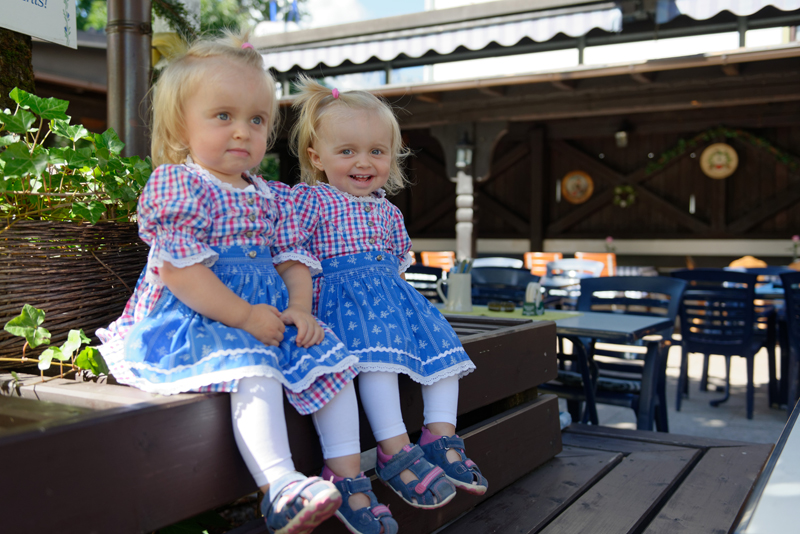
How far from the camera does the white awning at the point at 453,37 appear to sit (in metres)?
5.55

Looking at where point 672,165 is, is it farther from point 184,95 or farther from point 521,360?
point 184,95

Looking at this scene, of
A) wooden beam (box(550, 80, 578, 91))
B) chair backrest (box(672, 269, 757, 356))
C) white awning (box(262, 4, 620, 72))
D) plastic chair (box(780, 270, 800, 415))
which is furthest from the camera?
wooden beam (box(550, 80, 578, 91))

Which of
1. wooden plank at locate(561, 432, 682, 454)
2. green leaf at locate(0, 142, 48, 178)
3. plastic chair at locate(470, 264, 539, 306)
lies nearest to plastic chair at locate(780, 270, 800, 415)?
plastic chair at locate(470, 264, 539, 306)

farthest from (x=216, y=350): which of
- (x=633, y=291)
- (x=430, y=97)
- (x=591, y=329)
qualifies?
(x=430, y=97)

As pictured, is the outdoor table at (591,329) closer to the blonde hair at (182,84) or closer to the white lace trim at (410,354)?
the white lace trim at (410,354)

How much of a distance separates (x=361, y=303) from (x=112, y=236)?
497mm

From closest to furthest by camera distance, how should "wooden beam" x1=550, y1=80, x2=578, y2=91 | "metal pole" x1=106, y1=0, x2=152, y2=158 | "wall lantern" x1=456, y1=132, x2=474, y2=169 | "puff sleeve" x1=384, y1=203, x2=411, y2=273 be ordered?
"puff sleeve" x1=384, y1=203, x2=411, y2=273 < "metal pole" x1=106, y1=0, x2=152, y2=158 < "wooden beam" x1=550, y1=80, x2=578, y2=91 < "wall lantern" x1=456, y1=132, x2=474, y2=169

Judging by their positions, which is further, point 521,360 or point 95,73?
point 95,73

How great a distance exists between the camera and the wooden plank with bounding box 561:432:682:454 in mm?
2129

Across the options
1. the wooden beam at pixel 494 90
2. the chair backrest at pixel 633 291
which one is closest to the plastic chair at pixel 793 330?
the chair backrest at pixel 633 291

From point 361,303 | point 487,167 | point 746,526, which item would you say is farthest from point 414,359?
point 487,167

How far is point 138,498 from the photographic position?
0.87 metres

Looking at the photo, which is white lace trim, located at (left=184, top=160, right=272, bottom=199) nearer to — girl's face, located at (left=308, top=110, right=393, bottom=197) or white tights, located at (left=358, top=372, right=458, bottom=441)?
girl's face, located at (left=308, top=110, right=393, bottom=197)

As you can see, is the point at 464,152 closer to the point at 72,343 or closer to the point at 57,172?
the point at 57,172
